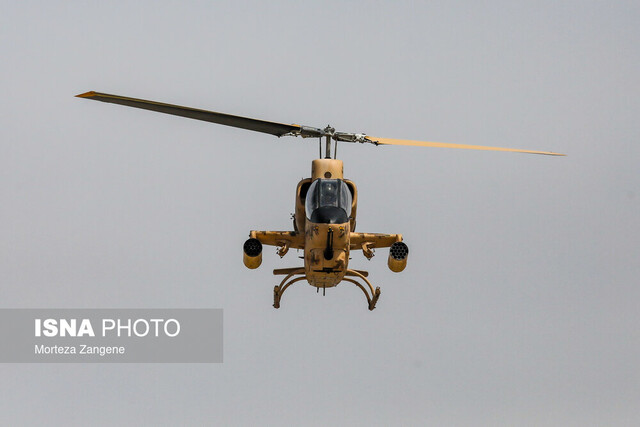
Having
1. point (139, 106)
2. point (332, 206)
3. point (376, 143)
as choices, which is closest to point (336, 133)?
point (376, 143)

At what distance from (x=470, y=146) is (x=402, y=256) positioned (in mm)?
3920

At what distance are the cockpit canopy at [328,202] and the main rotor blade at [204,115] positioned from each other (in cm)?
197

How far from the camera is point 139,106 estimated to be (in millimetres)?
32531

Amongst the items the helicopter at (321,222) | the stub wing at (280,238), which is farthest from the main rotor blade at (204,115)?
the stub wing at (280,238)

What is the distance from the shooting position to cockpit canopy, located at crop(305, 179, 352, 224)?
31953mm

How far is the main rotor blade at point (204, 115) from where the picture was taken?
3198 centimetres

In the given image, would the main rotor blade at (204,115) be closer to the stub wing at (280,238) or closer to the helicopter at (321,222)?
the helicopter at (321,222)

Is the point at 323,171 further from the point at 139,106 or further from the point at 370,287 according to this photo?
the point at 139,106

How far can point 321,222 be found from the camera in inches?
1253

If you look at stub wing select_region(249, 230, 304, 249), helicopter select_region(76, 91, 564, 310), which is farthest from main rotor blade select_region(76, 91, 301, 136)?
stub wing select_region(249, 230, 304, 249)

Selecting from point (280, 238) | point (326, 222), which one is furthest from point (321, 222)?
point (280, 238)

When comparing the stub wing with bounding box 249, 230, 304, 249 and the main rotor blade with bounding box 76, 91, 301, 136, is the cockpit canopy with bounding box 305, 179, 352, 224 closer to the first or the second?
the stub wing with bounding box 249, 230, 304, 249

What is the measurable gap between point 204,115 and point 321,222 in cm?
448

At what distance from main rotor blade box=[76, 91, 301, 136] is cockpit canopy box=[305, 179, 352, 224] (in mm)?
1970
